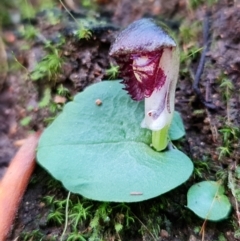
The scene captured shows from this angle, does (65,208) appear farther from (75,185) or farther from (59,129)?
(59,129)

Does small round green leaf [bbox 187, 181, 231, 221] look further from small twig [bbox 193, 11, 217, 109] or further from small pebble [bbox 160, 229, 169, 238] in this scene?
small twig [bbox 193, 11, 217, 109]

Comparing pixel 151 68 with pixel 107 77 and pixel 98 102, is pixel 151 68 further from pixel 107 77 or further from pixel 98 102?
pixel 107 77

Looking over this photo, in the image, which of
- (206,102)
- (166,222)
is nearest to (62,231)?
(166,222)

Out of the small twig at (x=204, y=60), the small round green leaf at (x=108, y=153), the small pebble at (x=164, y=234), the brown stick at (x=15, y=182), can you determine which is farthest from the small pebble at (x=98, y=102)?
the small pebble at (x=164, y=234)

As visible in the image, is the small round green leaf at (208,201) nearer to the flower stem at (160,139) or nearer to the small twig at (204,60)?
the flower stem at (160,139)

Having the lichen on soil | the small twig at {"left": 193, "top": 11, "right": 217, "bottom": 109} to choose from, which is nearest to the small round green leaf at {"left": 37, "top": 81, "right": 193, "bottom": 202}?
the lichen on soil

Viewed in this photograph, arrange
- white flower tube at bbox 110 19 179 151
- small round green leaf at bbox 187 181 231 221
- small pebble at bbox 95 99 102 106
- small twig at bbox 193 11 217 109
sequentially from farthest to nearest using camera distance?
small twig at bbox 193 11 217 109 < small pebble at bbox 95 99 102 106 < small round green leaf at bbox 187 181 231 221 < white flower tube at bbox 110 19 179 151

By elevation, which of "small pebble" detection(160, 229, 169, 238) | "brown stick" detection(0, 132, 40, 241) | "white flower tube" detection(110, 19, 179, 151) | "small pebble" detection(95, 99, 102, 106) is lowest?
"small pebble" detection(160, 229, 169, 238)

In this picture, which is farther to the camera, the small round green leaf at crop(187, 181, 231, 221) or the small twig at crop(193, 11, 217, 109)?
the small twig at crop(193, 11, 217, 109)
